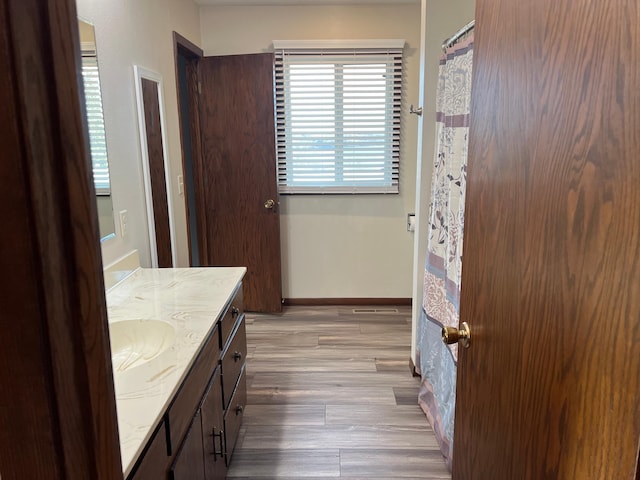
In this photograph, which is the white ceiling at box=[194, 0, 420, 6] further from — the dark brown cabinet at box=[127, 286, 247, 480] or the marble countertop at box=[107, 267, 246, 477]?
the dark brown cabinet at box=[127, 286, 247, 480]

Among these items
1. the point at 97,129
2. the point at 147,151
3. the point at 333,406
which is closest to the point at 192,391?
the point at 97,129

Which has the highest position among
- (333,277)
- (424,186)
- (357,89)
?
(357,89)

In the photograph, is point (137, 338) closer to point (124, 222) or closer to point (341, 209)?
point (124, 222)

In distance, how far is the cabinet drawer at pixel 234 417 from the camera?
1.94m

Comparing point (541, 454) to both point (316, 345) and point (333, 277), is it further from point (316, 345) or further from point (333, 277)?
point (333, 277)

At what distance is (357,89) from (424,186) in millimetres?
1401

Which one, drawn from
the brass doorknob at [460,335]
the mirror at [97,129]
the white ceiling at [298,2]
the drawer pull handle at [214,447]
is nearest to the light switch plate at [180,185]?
the mirror at [97,129]

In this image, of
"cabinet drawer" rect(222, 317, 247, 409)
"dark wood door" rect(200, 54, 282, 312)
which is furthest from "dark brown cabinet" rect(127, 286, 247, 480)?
"dark wood door" rect(200, 54, 282, 312)

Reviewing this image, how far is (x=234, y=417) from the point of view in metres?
2.08

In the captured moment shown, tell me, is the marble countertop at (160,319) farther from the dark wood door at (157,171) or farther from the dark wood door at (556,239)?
the dark wood door at (556,239)

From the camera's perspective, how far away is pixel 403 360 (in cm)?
309

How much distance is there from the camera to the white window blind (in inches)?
72.4

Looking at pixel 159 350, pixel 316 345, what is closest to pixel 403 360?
pixel 316 345

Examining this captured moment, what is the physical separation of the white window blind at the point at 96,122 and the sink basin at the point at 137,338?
621 mm
